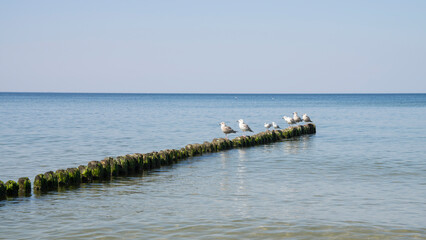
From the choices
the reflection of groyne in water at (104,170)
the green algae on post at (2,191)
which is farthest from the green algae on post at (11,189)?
the green algae on post at (2,191)

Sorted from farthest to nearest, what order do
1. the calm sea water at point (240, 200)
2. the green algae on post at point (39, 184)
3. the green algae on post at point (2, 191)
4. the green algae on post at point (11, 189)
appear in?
the green algae on post at point (39, 184) < the green algae on post at point (11, 189) < the green algae on post at point (2, 191) < the calm sea water at point (240, 200)

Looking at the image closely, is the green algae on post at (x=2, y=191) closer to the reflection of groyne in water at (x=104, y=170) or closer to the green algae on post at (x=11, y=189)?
the reflection of groyne in water at (x=104, y=170)

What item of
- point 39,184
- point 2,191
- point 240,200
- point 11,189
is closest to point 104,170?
point 39,184

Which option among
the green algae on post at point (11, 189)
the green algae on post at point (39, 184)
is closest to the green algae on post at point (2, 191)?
the green algae on post at point (11, 189)

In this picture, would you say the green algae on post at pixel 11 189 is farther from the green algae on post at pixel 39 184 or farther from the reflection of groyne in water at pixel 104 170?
the green algae on post at pixel 39 184

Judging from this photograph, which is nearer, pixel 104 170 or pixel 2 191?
pixel 2 191

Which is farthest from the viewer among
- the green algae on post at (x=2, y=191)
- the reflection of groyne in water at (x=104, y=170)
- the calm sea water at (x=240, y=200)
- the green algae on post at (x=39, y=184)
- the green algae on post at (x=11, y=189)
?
the green algae on post at (x=39, y=184)

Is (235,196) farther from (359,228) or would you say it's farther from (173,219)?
(359,228)

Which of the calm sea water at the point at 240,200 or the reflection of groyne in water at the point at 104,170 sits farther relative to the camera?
the reflection of groyne in water at the point at 104,170

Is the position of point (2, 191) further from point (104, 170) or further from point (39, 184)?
point (104, 170)

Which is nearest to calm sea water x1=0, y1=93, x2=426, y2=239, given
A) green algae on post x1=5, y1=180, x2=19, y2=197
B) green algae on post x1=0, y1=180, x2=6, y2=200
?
green algae on post x1=0, y1=180, x2=6, y2=200

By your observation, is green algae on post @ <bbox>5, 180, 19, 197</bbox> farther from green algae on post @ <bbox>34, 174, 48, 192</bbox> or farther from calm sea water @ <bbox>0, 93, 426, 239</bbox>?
green algae on post @ <bbox>34, 174, 48, 192</bbox>

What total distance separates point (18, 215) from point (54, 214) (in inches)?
33.2

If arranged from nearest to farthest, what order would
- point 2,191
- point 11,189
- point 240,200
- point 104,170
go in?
1. point 240,200
2. point 2,191
3. point 11,189
4. point 104,170
